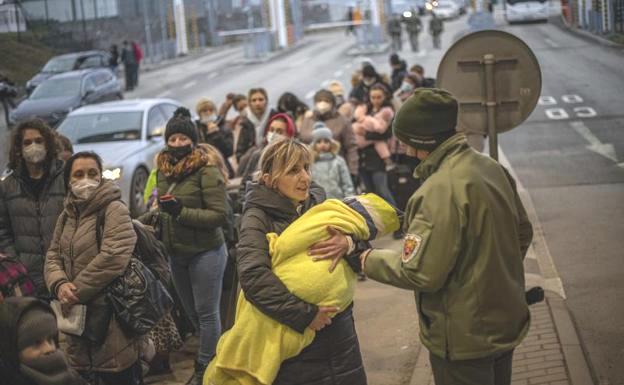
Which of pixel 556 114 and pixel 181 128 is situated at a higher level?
pixel 181 128

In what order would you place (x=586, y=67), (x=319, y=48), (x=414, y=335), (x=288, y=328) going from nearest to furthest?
(x=288, y=328)
(x=414, y=335)
(x=586, y=67)
(x=319, y=48)

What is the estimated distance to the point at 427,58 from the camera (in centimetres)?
3969

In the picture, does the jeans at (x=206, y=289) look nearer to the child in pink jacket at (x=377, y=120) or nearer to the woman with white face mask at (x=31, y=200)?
the woman with white face mask at (x=31, y=200)

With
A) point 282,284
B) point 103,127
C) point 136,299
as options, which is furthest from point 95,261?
point 103,127

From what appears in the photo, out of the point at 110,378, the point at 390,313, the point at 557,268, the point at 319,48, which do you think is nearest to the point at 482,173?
the point at 110,378

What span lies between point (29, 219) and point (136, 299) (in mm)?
1330

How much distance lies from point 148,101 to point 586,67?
26.8 ft

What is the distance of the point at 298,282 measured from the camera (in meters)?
4.95

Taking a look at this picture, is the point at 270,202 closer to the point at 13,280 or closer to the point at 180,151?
the point at 13,280

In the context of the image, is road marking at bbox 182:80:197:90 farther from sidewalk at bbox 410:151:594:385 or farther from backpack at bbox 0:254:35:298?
backpack at bbox 0:254:35:298

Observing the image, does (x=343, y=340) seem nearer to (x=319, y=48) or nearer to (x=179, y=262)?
(x=179, y=262)

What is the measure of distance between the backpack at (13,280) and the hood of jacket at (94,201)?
1.72 ft

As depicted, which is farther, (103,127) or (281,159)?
(103,127)

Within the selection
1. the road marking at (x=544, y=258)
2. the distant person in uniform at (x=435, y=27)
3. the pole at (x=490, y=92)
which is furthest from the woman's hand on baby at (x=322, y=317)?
the distant person in uniform at (x=435, y=27)
